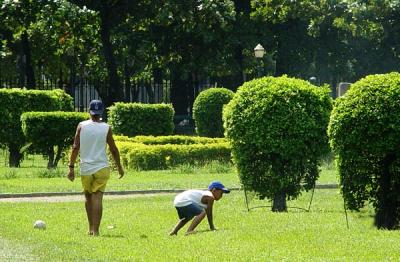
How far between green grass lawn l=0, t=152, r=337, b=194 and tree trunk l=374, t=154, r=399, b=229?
Result: 9165mm

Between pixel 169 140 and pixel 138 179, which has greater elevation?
pixel 169 140

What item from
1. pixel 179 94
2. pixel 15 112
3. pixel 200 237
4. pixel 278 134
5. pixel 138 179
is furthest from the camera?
pixel 179 94

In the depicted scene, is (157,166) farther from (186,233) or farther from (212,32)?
(212,32)

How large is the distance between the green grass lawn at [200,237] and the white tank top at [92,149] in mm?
893

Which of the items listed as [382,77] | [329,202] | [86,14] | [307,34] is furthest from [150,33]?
[382,77]

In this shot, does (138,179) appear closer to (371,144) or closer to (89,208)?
(89,208)

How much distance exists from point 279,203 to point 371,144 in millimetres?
4340

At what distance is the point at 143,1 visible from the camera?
50.9 meters

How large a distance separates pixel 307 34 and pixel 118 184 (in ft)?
120

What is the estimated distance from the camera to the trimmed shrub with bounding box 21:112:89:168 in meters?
31.0

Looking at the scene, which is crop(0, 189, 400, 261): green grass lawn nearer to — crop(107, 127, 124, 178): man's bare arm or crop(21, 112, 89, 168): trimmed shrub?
crop(107, 127, 124, 178): man's bare arm

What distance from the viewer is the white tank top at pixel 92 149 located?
48.9ft

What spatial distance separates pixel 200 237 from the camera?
549 inches

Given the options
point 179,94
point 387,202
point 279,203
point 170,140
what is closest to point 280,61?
point 179,94
